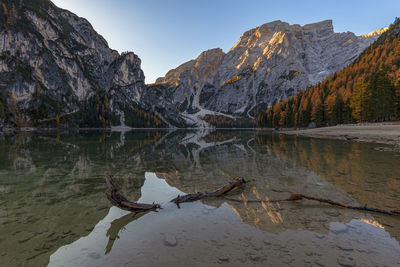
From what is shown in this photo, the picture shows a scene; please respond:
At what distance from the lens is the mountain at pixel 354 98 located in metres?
59.5

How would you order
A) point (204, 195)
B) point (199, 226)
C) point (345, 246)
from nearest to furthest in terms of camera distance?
1. point (345, 246)
2. point (199, 226)
3. point (204, 195)

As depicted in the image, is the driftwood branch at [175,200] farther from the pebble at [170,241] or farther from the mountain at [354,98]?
the mountain at [354,98]

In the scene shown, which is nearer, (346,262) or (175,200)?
(346,262)

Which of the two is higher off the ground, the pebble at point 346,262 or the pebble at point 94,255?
the pebble at point 94,255

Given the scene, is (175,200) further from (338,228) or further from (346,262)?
(346,262)

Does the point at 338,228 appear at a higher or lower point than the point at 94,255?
lower

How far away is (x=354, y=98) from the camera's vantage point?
6619 centimetres

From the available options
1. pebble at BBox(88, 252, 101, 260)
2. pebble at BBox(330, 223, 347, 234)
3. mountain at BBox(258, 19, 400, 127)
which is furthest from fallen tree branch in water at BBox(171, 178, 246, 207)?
mountain at BBox(258, 19, 400, 127)

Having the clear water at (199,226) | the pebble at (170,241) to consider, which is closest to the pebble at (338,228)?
the clear water at (199,226)

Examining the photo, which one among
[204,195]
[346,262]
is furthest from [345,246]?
[204,195]


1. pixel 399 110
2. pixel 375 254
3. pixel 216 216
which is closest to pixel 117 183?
pixel 216 216

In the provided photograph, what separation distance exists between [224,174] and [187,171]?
2.90 m

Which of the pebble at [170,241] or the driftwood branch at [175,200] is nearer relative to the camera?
the pebble at [170,241]

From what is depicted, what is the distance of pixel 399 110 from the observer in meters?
57.6
